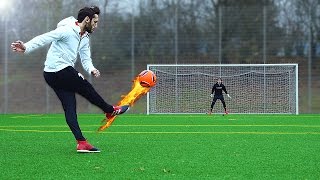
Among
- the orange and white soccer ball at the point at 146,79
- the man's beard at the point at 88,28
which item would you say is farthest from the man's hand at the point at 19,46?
the orange and white soccer ball at the point at 146,79

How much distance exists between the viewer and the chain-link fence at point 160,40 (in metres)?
26.8

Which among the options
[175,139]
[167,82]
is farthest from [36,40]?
[167,82]

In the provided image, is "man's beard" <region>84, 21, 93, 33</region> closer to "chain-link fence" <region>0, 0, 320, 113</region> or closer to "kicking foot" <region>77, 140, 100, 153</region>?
"kicking foot" <region>77, 140, 100, 153</region>

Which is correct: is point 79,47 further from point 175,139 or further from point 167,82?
point 167,82

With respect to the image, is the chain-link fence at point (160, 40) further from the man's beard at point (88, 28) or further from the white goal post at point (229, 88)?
the man's beard at point (88, 28)

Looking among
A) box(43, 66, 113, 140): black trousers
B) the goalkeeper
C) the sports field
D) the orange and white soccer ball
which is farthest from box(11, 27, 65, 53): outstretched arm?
the goalkeeper

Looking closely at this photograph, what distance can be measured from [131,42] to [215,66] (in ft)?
14.7

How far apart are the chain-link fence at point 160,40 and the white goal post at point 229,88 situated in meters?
1.69

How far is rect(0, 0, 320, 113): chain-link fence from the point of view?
87.9 feet

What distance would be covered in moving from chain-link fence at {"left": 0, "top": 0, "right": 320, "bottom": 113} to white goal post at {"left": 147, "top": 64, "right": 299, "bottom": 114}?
169cm

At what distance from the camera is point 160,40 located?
1075 inches

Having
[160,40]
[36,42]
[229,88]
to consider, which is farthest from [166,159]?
[160,40]

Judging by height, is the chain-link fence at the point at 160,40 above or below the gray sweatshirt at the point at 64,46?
above

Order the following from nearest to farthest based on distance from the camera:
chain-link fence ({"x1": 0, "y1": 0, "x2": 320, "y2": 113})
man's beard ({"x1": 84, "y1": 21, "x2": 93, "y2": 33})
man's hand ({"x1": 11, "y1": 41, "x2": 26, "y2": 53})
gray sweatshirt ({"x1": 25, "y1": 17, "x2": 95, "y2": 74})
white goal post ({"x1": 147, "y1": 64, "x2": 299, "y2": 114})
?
1. man's hand ({"x1": 11, "y1": 41, "x2": 26, "y2": 53})
2. gray sweatshirt ({"x1": 25, "y1": 17, "x2": 95, "y2": 74})
3. man's beard ({"x1": 84, "y1": 21, "x2": 93, "y2": 33})
4. white goal post ({"x1": 147, "y1": 64, "x2": 299, "y2": 114})
5. chain-link fence ({"x1": 0, "y1": 0, "x2": 320, "y2": 113})
